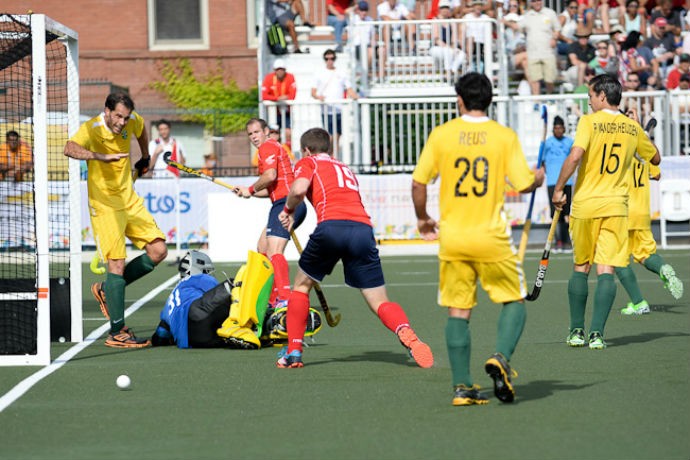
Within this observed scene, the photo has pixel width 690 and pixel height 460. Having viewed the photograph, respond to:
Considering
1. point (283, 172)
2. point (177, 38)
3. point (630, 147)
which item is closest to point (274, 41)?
point (177, 38)

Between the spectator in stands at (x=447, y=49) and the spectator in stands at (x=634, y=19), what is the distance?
4.05 m

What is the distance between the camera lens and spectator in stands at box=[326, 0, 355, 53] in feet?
90.5

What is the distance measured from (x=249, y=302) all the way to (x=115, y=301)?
1215mm

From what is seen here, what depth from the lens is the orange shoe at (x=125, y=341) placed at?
1041 centimetres

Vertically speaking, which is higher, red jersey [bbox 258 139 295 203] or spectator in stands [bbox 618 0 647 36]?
spectator in stands [bbox 618 0 647 36]

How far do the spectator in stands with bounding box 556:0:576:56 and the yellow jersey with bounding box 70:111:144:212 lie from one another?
16.6 metres

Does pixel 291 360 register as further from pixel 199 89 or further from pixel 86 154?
pixel 199 89

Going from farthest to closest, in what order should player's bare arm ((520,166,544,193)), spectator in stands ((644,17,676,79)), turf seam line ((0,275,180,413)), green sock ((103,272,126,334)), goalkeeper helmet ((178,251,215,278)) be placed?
1. spectator in stands ((644,17,676,79))
2. goalkeeper helmet ((178,251,215,278))
3. green sock ((103,272,126,334))
4. turf seam line ((0,275,180,413))
5. player's bare arm ((520,166,544,193))

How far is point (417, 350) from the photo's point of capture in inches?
353

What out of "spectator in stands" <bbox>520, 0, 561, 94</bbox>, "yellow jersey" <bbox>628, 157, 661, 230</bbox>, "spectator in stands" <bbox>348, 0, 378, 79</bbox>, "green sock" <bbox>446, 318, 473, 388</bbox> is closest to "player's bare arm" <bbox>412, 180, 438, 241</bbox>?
"green sock" <bbox>446, 318, 473, 388</bbox>

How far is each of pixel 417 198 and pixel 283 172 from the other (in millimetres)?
4857

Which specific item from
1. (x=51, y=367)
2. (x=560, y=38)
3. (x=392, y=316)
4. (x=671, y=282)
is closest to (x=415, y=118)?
(x=560, y=38)

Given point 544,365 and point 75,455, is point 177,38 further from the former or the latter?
point 75,455

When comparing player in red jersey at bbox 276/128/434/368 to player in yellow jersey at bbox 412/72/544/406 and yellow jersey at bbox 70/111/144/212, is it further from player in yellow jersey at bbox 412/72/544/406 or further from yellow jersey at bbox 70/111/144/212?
yellow jersey at bbox 70/111/144/212
